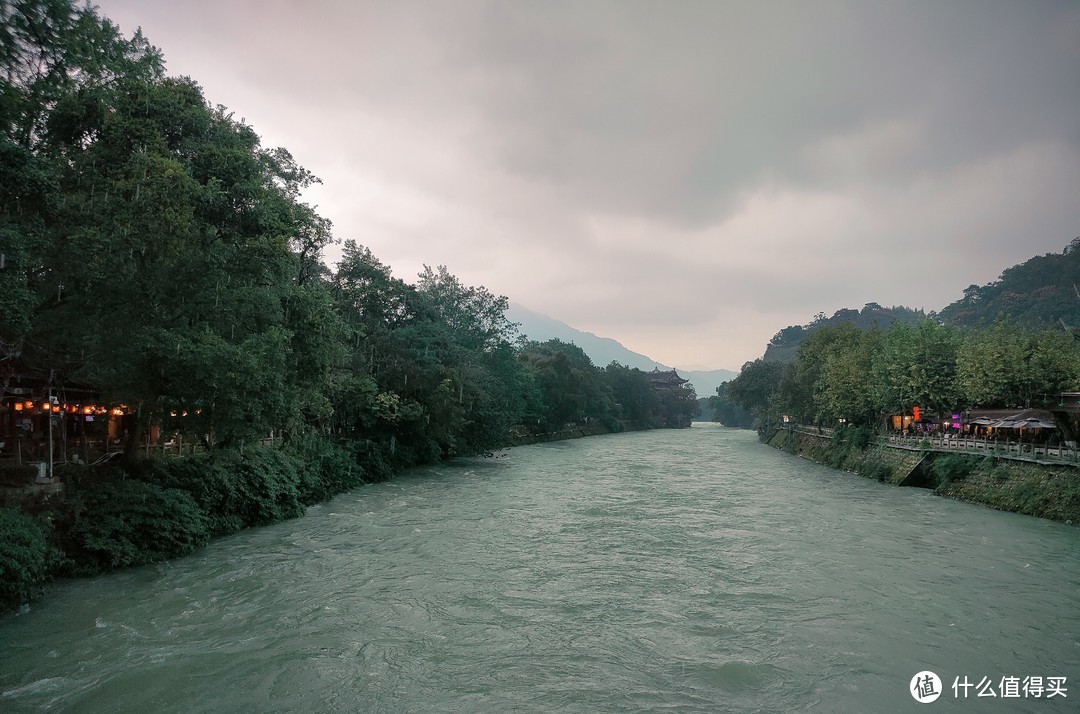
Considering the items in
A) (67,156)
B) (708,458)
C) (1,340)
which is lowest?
(708,458)

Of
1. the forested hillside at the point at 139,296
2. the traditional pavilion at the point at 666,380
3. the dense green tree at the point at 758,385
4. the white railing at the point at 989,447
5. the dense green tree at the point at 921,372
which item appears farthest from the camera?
the traditional pavilion at the point at 666,380

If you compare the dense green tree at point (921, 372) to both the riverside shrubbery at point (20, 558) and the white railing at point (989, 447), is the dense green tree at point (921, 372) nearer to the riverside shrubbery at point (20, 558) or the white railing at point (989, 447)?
the white railing at point (989, 447)

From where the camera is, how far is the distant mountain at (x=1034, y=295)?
7544 cm

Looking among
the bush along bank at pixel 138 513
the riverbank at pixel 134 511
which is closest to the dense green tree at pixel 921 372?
the riverbank at pixel 134 511

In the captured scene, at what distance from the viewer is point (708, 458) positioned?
148ft

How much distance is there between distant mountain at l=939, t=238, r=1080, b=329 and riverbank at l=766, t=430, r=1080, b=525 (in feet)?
161

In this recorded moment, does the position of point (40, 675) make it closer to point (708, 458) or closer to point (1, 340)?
Result: point (1, 340)

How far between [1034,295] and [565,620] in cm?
9922

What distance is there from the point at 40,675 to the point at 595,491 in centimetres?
2079

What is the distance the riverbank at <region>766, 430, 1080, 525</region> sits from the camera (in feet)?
66.6

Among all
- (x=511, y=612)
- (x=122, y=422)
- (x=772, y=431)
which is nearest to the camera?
(x=511, y=612)

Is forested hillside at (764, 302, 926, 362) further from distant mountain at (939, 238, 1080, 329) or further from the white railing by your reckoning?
the white railing

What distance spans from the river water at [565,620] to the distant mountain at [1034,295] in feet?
233

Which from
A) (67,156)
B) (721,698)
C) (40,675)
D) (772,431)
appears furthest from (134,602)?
(772,431)
